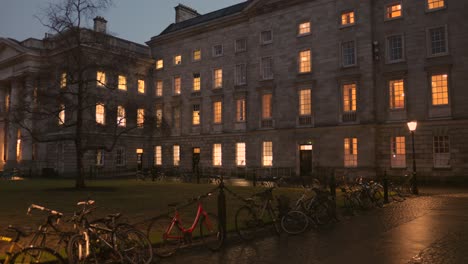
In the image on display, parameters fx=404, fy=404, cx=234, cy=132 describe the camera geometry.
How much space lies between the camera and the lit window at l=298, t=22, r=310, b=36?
37188mm

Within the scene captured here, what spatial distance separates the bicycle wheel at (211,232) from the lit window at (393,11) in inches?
1137

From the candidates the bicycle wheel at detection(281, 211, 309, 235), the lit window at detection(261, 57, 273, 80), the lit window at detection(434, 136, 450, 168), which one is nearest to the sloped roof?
the lit window at detection(261, 57, 273, 80)

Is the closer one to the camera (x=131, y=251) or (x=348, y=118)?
(x=131, y=251)

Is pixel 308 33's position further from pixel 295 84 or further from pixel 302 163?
pixel 302 163

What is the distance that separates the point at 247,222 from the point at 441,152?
24.7 m

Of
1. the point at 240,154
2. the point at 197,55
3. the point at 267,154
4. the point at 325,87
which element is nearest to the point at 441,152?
the point at 325,87

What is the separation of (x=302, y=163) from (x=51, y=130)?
27597 mm

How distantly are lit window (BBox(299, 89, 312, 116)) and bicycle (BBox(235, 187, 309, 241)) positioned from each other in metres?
25.7

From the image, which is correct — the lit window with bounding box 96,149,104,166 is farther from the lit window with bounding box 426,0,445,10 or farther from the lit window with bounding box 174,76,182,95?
the lit window with bounding box 426,0,445,10

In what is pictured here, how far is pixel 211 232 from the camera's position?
1028cm

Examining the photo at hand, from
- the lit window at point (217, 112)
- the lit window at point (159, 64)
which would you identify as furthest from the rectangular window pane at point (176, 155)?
the lit window at point (159, 64)

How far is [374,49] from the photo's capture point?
3338 cm

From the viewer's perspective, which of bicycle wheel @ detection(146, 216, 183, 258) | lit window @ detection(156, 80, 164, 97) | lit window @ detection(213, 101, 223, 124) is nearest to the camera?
bicycle wheel @ detection(146, 216, 183, 258)

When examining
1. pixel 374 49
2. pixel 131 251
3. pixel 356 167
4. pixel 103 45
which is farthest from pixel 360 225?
pixel 374 49
